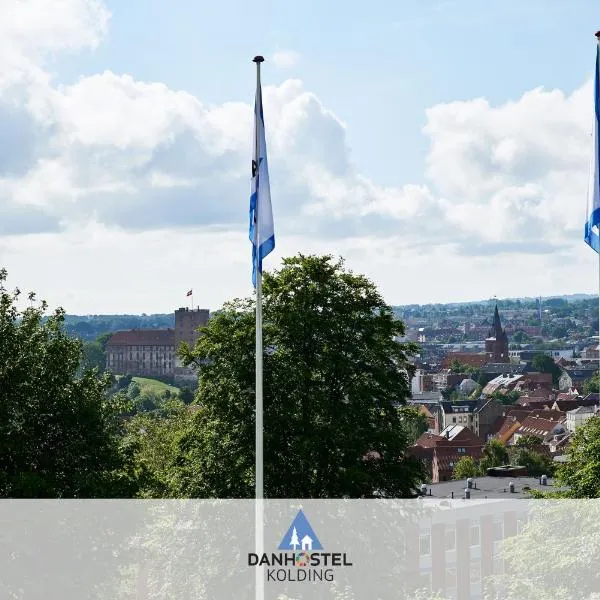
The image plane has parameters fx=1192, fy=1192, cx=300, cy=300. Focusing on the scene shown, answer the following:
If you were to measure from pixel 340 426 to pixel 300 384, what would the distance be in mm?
1680

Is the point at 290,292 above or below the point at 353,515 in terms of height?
above

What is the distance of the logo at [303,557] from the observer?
28.2 meters

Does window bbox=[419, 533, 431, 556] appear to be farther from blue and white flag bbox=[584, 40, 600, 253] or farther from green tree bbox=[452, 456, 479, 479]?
green tree bbox=[452, 456, 479, 479]

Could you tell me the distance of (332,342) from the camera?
107 feet

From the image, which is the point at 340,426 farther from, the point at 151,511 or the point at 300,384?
the point at 151,511

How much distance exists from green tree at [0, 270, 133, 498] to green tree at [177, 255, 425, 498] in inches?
124

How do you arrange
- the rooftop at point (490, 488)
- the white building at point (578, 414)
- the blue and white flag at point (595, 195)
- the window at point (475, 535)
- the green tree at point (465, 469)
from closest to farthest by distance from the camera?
the blue and white flag at point (595, 195)
the window at point (475, 535)
the rooftop at point (490, 488)
the green tree at point (465, 469)
the white building at point (578, 414)

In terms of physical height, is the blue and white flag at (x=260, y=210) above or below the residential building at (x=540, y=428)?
above

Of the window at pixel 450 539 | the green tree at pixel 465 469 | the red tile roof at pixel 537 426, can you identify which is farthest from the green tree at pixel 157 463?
the red tile roof at pixel 537 426

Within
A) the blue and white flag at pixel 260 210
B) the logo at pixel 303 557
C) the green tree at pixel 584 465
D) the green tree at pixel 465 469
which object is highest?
the blue and white flag at pixel 260 210

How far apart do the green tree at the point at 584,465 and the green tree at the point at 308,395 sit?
535 cm

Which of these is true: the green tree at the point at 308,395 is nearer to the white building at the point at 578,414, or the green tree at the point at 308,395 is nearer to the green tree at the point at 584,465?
the green tree at the point at 584,465

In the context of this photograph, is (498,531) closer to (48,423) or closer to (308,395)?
(308,395)

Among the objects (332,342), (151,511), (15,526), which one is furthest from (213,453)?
(15,526)
